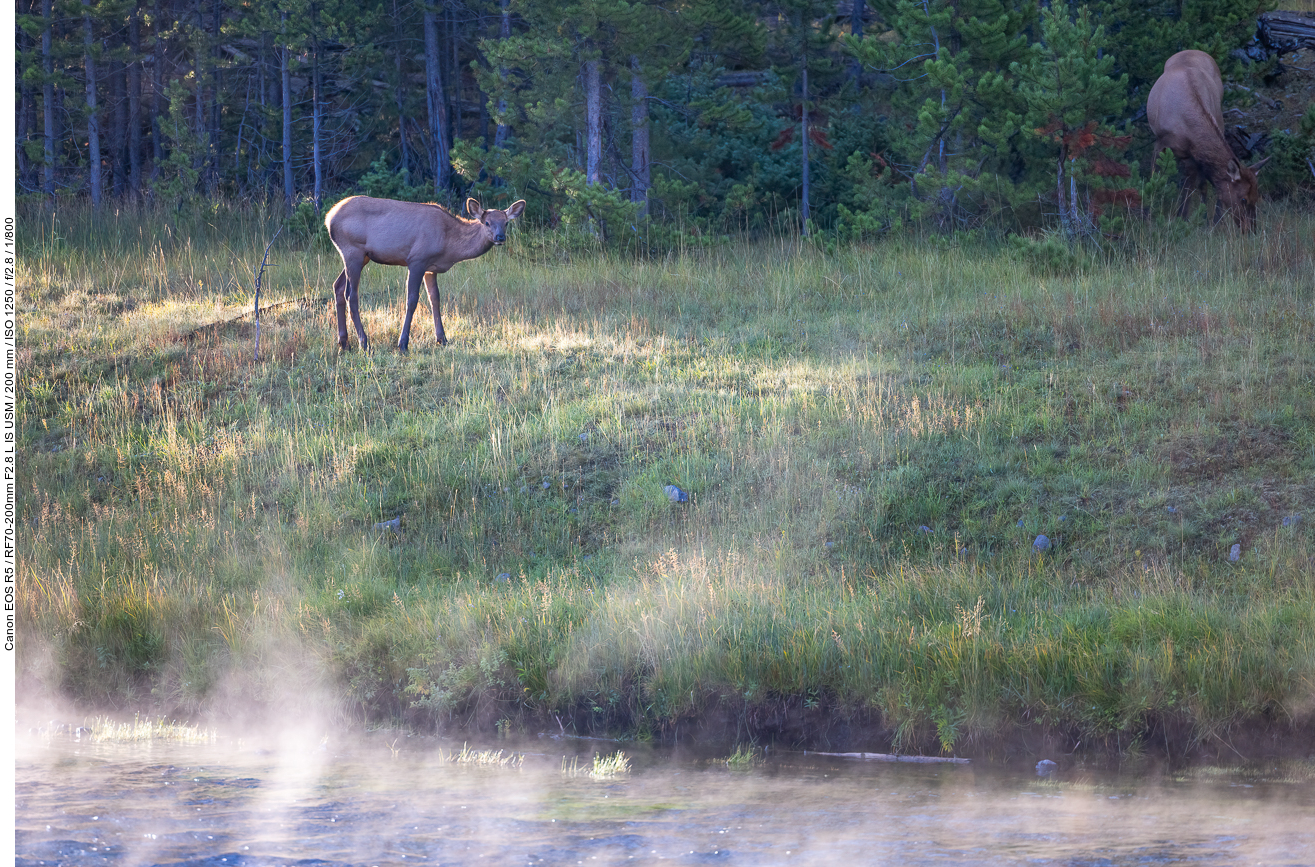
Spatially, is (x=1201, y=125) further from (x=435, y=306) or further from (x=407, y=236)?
(x=407, y=236)

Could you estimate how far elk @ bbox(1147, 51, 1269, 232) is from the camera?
14523 mm

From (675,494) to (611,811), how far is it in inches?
137

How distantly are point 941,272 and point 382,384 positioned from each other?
6236 mm

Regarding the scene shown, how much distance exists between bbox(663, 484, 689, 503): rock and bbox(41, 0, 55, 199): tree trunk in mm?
16214

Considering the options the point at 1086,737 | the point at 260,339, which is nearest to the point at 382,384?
the point at 260,339

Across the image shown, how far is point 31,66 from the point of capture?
2036cm

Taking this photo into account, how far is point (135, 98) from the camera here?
936 inches

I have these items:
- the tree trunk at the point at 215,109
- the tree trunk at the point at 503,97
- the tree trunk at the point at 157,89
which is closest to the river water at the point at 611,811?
the tree trunk at the point at 503,97

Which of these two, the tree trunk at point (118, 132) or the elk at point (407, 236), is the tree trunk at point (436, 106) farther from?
the elk at point (407, 236)

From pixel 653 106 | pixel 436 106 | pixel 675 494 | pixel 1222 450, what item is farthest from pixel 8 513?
pixel 436 106

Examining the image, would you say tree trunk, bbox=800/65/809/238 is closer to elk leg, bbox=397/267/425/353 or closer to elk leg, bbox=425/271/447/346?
elk leg, bbox=425/271/447/346

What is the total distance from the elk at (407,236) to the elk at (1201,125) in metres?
7.95

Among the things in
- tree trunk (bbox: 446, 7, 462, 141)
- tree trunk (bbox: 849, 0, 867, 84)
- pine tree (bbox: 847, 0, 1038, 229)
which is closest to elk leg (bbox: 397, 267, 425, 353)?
pine tree (bbox: 847, 0, 1038, 229)

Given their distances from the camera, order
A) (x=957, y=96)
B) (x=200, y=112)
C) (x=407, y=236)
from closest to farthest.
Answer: (x=407, y=236) → (x=957, y=96) → (x=200, y=112)
